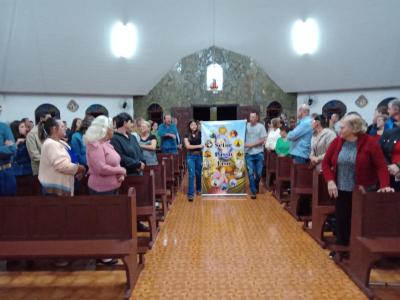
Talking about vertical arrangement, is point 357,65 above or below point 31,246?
above

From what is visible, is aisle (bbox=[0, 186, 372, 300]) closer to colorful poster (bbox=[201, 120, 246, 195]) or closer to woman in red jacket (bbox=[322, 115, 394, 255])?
woman in red jacket (bbox=[322, 115, 394, 255])

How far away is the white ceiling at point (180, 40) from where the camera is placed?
13.0 meters

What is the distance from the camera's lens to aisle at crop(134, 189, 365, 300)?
12.0ft

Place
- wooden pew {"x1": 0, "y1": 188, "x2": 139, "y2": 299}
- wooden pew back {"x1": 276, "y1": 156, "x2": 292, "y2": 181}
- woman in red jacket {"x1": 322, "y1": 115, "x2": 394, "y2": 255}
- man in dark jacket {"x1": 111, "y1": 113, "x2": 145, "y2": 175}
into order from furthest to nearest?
wooden pew back {"x1": 276, "y1": 156, "x2": 292, "y2": 181}
man in dark jacket {"x1": 111, "y1": 113, "x2": 145, "y2": 175}
woman in red jacket {"x1": 322, "y1": 115, "x2": 394, "y2": 255}
wooden pew {"x1": 0, "y1": 188, "x2": 139, "y2": 299}

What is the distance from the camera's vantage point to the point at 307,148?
21.1ft

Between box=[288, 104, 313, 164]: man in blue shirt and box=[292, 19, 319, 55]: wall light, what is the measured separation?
913 cm

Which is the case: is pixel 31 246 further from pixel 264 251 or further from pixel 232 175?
pixel 232 175

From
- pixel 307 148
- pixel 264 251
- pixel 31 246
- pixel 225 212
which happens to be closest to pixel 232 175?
pixel 225 212

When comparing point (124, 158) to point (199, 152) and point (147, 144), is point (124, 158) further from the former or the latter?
point (199, 152)

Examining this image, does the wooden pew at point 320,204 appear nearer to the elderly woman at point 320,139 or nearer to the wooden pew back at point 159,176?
the elderly woman at point 320,139

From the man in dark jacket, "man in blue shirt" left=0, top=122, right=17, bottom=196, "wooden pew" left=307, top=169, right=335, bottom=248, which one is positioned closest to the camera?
"man in blue shirt" left=0, top=122, right=17, bottom=196

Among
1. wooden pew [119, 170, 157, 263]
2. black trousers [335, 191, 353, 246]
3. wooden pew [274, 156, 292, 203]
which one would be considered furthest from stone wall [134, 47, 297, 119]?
black trousers [335, 191, 353, 246]

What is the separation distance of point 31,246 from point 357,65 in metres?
13.5

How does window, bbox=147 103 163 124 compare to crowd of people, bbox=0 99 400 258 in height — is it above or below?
above
